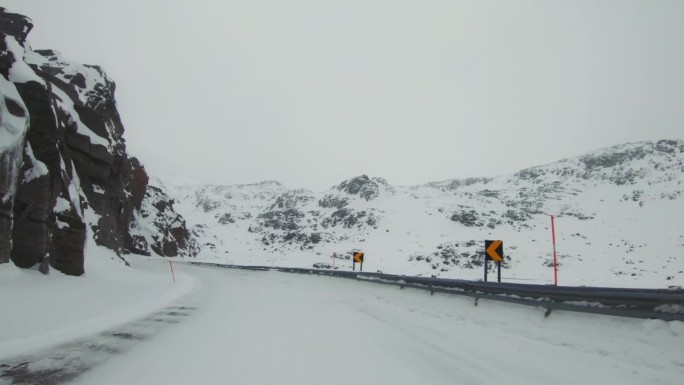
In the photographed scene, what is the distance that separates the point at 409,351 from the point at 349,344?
3.52 feet

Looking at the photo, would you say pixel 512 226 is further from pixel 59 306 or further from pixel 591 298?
pixel 59 306

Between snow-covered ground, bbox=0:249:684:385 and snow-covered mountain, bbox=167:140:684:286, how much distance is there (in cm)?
2292

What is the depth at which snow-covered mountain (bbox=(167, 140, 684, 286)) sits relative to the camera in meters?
48.4

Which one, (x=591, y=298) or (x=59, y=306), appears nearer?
(x=591, y=298)

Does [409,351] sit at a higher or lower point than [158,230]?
lower

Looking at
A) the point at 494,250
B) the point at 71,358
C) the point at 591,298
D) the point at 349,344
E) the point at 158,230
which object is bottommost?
the point at 71,358

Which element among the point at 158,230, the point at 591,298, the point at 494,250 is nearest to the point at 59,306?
the point at 591,298

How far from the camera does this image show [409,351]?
6402mm

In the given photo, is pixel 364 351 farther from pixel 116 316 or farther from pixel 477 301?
pixel 116 316

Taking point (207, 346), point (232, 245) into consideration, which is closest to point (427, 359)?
point (207, 346)

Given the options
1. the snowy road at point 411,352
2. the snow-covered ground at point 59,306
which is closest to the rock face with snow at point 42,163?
the snow-covered ground at point 59,306

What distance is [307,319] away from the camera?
964 centimetres

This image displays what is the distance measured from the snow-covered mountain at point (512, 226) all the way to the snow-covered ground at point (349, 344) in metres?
22.9

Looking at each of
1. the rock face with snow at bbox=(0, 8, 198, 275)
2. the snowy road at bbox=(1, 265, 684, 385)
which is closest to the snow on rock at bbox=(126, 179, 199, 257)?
the rock face with snow at bbox=(0, 8, 198, 275)
